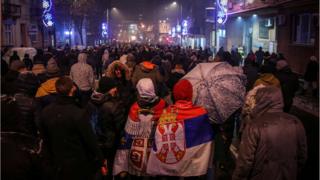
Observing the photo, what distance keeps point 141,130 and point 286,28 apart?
81.1 feet

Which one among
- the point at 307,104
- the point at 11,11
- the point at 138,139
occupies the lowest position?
the point at 307,104

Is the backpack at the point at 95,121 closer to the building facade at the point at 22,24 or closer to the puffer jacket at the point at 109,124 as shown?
the puffer jacket at the point at 109,124

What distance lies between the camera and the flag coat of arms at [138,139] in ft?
19.2

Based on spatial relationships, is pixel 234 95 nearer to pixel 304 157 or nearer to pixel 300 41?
pixel 304 157

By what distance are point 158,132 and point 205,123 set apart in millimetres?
553

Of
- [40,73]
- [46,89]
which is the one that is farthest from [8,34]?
[46,89]

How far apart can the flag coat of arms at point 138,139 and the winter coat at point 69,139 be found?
676 millimetres

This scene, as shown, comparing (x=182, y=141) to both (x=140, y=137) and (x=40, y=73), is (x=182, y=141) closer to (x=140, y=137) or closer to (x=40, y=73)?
(x=140, y=137)

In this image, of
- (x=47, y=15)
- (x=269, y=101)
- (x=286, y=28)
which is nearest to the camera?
(x=269, y=101)

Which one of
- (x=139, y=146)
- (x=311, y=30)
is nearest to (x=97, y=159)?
(x=139, y=146)

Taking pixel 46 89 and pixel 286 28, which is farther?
pixel 286 28

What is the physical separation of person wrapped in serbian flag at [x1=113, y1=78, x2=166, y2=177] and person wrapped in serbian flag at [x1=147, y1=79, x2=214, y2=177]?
0.74ft

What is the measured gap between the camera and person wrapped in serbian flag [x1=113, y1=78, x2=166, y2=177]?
5844 mm

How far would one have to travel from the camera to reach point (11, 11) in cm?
A: 4288
